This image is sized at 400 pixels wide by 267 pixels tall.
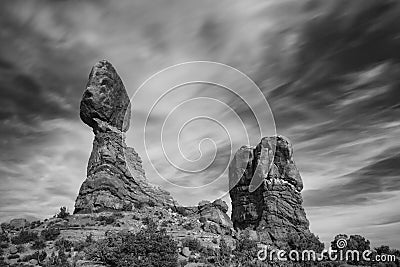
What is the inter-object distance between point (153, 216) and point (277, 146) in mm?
37911

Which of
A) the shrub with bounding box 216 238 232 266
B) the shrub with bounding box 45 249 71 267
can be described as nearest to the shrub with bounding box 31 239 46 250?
the shrub with bounding box 45 249 71 267

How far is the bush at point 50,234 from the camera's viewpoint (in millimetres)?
45562

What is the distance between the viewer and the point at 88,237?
148ft

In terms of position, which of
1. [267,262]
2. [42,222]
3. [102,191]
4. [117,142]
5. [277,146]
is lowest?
[267,262]

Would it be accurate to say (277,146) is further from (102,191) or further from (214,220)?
(102,191)

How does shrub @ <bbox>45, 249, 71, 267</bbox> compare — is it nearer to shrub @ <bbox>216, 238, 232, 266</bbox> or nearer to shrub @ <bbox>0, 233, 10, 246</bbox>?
shrub @ <bbox>0, 233, 10, 246</bbox>

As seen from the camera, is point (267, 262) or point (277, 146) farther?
point (277, 146)

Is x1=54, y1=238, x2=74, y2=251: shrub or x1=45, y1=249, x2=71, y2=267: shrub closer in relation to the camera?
x1=45, y1=249, x2=71, y2=267: shrub

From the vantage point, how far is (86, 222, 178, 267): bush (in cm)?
3875

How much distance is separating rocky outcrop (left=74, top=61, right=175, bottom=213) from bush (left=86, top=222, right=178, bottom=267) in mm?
→ 14472

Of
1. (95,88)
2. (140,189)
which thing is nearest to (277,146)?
(140,189)

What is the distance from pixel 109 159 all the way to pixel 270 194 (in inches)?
1414

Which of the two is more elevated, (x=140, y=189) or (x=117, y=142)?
(x=117, y=142)

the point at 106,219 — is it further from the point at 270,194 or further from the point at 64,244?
the point at 270,194
